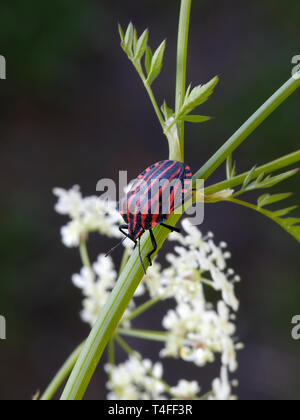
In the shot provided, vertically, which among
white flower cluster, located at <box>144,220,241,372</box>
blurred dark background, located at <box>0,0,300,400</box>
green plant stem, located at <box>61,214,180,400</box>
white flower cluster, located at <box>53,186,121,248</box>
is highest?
blurred dark background, located at <box>0,0,300,400</box>

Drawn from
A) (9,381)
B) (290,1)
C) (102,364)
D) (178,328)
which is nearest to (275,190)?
(290,1)

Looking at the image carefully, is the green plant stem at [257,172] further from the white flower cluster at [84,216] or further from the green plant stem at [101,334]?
the white flower cluster at [84,216]

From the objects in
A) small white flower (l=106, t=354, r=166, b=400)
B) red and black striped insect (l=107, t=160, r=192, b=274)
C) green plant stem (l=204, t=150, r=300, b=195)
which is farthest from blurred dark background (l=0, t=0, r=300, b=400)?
green plant stem (l=204, t=150, r=300, b=195)

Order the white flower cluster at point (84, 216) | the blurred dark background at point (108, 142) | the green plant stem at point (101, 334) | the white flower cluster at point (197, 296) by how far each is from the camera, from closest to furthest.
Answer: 1. the green plant stem at point (101, 334)
2. the white flower cluster at point (197, 296)
3. the white flower cluster at point (84, 216)
4. the blurred dark background at point (108, 142)

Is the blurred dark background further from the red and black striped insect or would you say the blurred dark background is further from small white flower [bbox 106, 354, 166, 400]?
the red and black striped insect

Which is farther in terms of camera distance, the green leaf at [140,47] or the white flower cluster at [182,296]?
the white flower cluster at [182,296]

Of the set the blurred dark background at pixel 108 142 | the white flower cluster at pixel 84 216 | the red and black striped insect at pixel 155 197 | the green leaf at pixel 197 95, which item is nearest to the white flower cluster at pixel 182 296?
the white flower cluster at pixel 84 216

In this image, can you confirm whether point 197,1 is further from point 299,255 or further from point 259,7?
point 299,255
